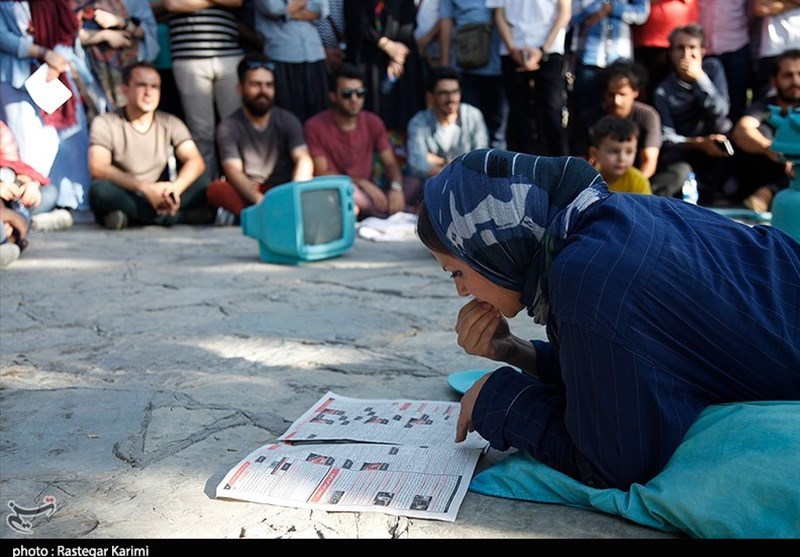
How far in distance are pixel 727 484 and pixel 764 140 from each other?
484 centimetres

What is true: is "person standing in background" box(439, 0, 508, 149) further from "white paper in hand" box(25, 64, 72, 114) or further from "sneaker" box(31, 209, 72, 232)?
"white paper in hand" box(25, 64, 72, 114)

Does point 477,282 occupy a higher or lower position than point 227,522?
higher

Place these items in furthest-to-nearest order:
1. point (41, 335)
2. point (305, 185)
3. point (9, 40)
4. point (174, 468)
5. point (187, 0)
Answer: point (187, 0)
point (9, 40)
point (305, 185)
point (41, 335)
point (174, 468)

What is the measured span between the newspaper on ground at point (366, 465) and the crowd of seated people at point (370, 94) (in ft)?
12.6

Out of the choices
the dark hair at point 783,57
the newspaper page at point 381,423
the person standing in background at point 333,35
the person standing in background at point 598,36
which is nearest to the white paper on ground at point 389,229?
the person standing in background at point 333,35

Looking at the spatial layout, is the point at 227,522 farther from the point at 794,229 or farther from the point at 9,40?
the point at 9,40

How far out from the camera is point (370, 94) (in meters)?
6.39

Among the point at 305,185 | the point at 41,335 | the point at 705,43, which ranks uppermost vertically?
the point at 705,43

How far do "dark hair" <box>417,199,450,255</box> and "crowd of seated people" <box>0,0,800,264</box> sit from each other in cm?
411

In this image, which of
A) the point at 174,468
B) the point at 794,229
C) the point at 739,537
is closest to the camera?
the point at 739,537

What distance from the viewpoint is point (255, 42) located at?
6121 mm

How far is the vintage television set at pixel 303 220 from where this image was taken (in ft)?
13.9
